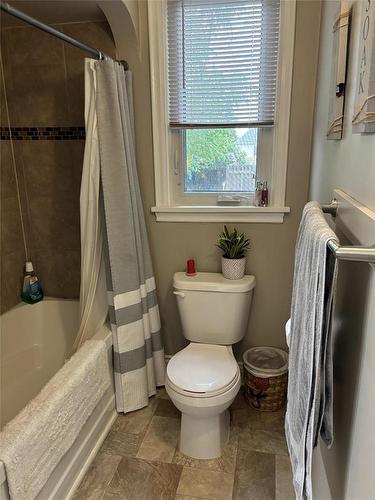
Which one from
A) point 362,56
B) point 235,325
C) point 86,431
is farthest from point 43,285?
point 362,56

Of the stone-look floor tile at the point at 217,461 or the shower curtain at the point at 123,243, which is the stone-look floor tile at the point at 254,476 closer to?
the stone-look floor tile at the point at 217,461

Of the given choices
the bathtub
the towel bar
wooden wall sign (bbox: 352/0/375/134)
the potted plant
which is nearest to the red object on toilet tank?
the potted plant

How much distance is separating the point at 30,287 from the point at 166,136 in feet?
3.98

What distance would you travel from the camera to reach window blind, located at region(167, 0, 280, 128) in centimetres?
185

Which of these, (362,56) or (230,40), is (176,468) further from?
(230,40)

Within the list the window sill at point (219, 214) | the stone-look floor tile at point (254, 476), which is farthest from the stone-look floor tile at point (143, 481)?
the window sill at point (219, 214)

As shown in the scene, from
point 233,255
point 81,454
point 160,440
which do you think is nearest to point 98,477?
point 81,454

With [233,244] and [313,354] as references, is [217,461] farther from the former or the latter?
[313,354]

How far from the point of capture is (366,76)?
795 mm

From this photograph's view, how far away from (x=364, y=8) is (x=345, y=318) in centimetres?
74

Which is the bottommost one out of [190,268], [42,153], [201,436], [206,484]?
[206,484]

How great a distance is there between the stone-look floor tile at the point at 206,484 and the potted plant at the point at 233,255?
93 centimetres

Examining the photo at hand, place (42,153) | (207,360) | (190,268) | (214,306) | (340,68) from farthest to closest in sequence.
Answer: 1. (42,153)
2. (190,268)
3. (214,306)
4. (207,360)
5. (340,68)

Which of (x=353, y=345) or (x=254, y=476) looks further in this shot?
(x=254, y=476)
